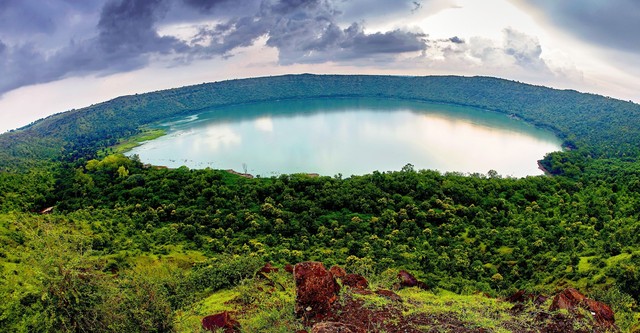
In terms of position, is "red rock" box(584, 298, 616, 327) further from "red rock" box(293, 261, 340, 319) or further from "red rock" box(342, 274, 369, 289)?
"red rock" box(293, 261, 340, 319)

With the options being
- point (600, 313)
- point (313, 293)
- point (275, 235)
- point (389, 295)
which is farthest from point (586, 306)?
point (275, 235)

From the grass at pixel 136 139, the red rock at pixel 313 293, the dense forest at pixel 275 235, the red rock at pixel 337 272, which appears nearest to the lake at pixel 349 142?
the grass at pixel 136 139

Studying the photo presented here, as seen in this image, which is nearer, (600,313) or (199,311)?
(600,313)

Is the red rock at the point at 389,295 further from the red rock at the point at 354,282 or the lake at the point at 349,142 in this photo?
the lake at the point at 349,142

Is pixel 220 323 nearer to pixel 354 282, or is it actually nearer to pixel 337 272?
pixel 337 272

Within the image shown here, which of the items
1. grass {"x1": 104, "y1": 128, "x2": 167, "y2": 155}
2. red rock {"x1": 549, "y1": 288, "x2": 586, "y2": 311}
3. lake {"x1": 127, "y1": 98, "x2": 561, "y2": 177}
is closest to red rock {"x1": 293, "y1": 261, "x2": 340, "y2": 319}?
red rock {"x1": 549, "y1": 288, "x2": 586, "y2": 311}
